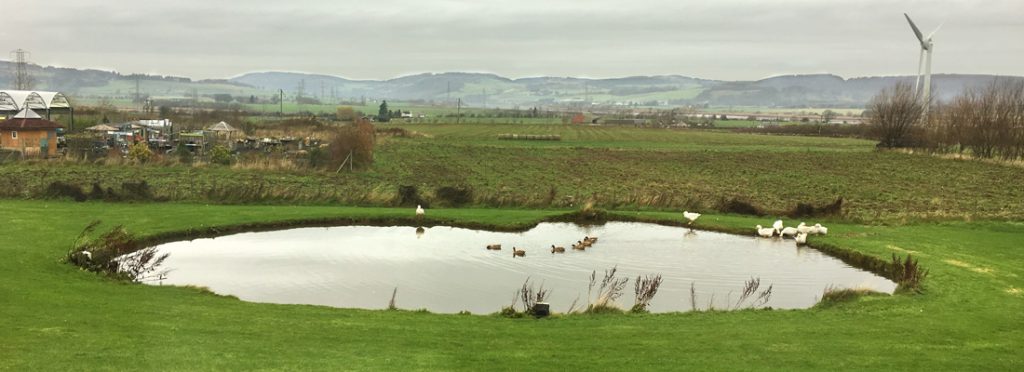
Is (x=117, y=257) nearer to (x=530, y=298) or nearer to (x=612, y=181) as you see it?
(x=530, y=298)

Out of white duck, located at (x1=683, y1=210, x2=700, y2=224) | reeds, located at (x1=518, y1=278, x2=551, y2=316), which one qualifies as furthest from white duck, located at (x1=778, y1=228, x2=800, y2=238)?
reeds, located at (x1=518, y1=278, x2=551, y2=316)

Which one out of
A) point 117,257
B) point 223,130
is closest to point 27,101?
point 223,130

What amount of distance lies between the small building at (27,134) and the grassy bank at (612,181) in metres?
6.23

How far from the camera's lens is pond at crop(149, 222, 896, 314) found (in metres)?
15.2

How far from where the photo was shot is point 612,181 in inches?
1587

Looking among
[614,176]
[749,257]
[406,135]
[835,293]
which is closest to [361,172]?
[614,176]

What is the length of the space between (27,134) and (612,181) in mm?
36407

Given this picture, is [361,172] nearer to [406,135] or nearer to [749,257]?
[749,257]

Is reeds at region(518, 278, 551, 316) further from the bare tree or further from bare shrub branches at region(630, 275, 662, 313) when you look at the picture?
the bare tree

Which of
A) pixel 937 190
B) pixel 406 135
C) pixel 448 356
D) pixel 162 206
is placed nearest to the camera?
pixel 448 356

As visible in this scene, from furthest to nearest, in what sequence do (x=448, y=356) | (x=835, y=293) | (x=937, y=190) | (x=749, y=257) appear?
(x=937, y=190) → (x=749, y=257) → (x=835, y=293) → (x=448, y=356)

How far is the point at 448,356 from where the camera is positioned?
962cm

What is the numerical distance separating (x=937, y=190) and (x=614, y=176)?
17425mm

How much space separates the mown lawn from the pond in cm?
187
